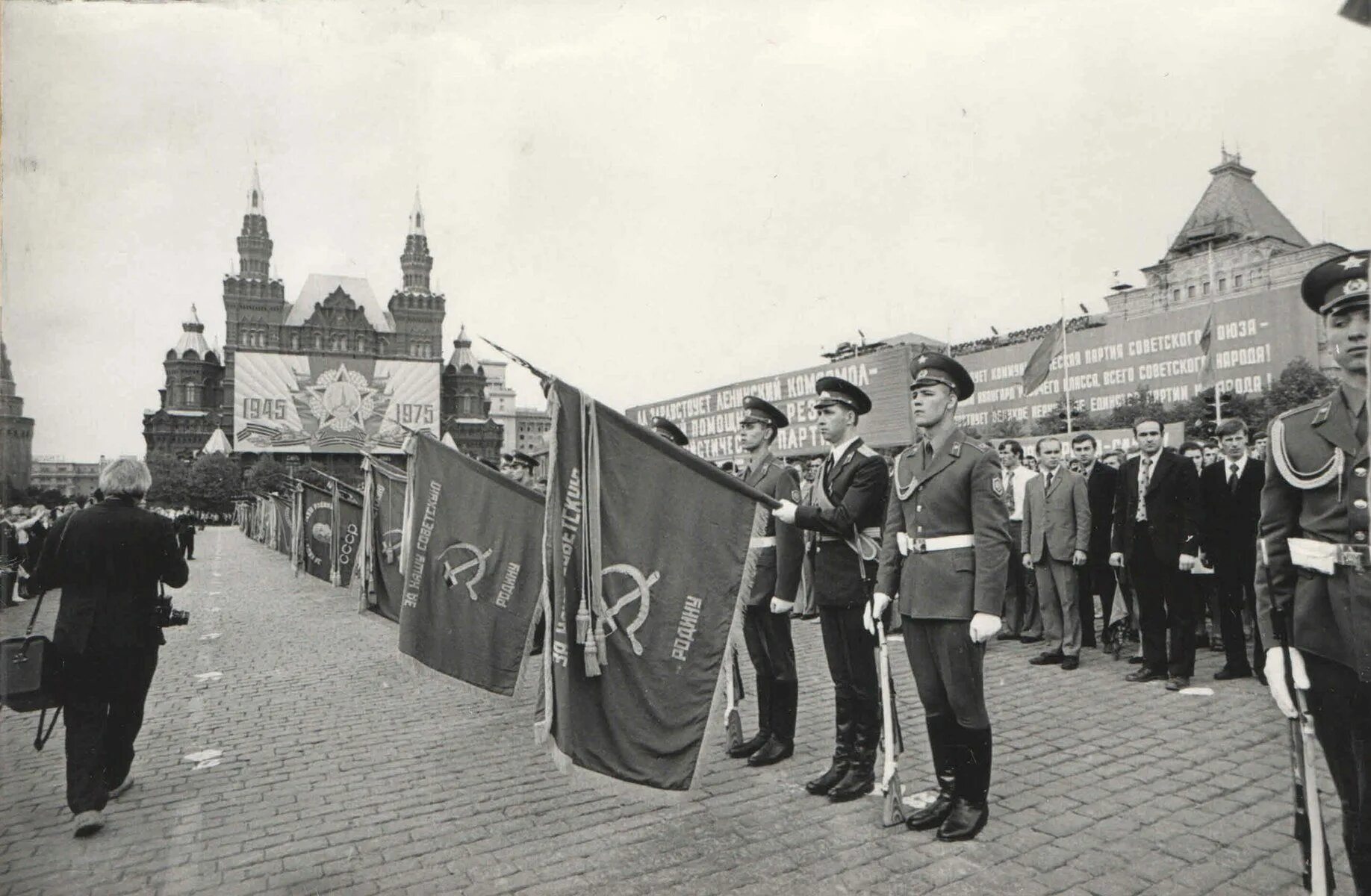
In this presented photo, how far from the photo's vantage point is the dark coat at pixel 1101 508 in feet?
24.5

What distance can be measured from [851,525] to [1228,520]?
4754mm

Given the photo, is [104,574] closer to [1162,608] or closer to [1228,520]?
[1162,608]

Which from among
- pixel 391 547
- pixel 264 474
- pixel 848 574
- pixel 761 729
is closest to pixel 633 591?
pixel 848 574

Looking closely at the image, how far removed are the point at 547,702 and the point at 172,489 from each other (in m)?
87.9

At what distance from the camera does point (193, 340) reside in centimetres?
10181

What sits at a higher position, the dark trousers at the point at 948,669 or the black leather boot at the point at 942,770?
the dark trousers at the point at 948,669

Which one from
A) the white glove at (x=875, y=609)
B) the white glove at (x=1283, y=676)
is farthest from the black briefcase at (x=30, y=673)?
the white glove at (x=1283, y=676)

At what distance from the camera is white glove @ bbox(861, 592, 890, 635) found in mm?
4098

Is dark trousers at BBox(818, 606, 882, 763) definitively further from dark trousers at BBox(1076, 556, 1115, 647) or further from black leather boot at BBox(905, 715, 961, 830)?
dark trousers at BBox(1076, 556, 1115, 647)

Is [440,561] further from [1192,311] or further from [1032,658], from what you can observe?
[1192,311]

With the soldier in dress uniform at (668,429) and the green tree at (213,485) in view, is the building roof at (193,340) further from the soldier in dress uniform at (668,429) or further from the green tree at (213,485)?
the soldier in dress uniform at (668,429)

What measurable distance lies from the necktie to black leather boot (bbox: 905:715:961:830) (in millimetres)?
3850

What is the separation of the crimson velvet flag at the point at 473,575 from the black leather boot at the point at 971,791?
2855 millimetres

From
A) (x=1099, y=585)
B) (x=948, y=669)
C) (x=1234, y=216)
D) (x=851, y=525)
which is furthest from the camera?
(x=1234, y=216)
